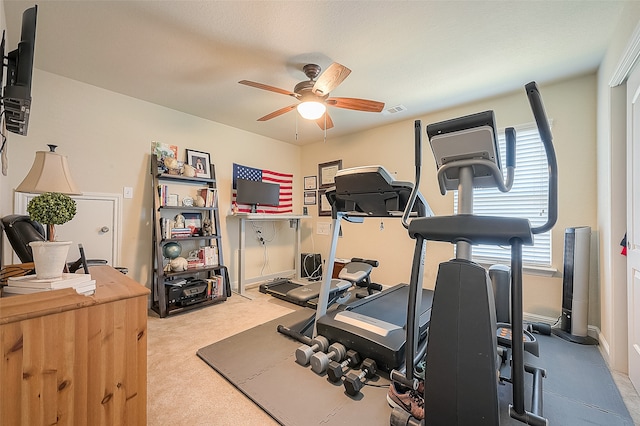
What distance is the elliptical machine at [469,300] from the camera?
1021mm

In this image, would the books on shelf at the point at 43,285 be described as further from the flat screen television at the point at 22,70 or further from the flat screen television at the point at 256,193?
the flat screen television at the point at 256,193

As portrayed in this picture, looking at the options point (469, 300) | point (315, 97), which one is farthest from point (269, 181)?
point (469, 300)

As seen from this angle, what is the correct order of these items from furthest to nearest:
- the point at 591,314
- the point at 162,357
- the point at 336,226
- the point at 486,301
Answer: the point at 591,314
the point at 336,226
the point at 162,357
the point at 486,301

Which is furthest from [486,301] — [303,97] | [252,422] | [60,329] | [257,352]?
[303,97]

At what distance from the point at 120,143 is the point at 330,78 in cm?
252

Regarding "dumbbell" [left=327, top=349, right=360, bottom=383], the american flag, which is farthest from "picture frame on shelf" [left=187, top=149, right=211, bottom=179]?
"dumbbell" [left=327, top=349, right=360, bottom=383]

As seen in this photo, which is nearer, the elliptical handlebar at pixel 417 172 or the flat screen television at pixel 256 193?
the elliptical handlebar at pixel 417 172

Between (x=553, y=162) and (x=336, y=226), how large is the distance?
1.49 metres

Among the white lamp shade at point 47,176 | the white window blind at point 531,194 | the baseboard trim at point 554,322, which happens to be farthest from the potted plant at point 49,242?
the baseboard trim at point 554,322

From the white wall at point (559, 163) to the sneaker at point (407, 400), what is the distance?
2.24 metres

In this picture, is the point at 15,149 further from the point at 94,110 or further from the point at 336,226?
the point at 336,226

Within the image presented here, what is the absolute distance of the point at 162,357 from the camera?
2088 mm

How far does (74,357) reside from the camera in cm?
93

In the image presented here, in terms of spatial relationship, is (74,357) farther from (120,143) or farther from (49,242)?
(120,143)
